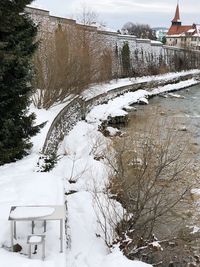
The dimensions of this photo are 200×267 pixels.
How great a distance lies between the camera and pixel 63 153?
1350 centimetres

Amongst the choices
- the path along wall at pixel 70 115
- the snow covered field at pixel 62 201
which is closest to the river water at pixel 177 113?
the path along wall at pixel 70 115

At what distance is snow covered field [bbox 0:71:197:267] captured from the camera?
5621mm

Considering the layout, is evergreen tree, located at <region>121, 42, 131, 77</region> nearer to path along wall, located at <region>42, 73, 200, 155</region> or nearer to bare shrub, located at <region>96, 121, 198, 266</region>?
path along wall, located at <region>42, 73, 200, 155</region>

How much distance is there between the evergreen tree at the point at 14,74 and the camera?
8.63 m

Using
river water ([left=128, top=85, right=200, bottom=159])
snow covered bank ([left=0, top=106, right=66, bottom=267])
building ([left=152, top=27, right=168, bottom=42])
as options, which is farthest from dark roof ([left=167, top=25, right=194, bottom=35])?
snow covered bank ([left=0, top=106, right=66, bottom=267])

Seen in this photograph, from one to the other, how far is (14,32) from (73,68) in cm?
1044

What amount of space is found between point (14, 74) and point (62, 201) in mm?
3572

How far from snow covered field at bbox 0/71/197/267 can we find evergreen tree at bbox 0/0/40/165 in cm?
49

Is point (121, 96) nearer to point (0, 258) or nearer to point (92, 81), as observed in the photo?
point (92, 81)

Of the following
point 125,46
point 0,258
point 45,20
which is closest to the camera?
point 0,258

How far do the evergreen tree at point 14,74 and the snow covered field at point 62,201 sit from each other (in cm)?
49

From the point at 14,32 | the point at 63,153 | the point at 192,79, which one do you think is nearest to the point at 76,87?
the point at 63,153

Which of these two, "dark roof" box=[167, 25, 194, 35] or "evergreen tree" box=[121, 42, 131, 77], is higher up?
"dark roof" box=[167, 25, 194, 35]

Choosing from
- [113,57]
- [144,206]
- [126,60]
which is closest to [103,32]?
[113,57]
